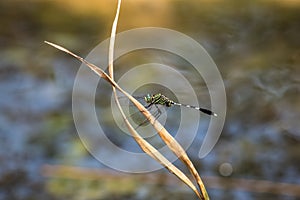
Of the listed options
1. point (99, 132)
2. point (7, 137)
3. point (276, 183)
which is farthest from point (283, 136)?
point (7, 137)

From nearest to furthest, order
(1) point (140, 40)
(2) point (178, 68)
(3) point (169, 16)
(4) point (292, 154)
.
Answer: (4) point (292, 154), (2) point (178, 68), (1) point (140, 40), (3) point (169, 16)

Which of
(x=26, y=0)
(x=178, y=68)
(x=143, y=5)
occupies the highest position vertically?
(x=26, y=0)

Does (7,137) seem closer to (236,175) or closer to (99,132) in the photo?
(99,132)

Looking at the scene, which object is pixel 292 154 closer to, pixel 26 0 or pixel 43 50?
pixel 43 50

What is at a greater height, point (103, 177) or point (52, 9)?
point (52, 9)

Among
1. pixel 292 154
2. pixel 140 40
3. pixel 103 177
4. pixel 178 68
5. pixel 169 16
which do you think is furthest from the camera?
pixel 169 16

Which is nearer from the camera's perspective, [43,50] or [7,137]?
[7,137]

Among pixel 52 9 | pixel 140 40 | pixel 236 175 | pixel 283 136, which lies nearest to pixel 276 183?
pixel 236 175
